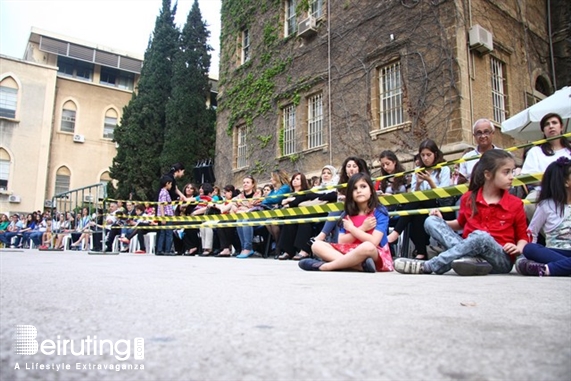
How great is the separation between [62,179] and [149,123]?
979 cm

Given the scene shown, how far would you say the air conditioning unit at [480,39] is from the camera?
10.1m

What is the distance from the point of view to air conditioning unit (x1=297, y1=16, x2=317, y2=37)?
45.6 feet

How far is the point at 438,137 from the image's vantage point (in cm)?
1023

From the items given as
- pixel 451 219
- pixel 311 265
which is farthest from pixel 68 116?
pixel 311 265

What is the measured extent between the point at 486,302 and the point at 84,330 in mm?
1537

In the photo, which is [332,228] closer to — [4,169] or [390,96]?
[390,96]

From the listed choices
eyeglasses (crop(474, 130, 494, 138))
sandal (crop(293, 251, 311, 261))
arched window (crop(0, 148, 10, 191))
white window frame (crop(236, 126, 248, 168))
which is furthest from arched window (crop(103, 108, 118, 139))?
eyeglasses (crop(474, 130, 494, 138))

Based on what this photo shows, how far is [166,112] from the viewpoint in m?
20.7

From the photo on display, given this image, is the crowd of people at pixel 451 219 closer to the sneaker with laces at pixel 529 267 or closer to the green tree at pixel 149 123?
the sneaker with laces at pixel 529 267

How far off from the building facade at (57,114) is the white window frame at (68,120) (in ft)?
0.20

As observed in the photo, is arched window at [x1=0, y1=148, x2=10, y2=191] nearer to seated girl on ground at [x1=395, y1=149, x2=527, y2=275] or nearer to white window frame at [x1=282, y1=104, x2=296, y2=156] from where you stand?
white window frame at [x1=282, y1=104, x2=296, y2=156]

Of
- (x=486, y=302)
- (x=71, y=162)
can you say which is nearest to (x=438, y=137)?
(x=486, y=302)

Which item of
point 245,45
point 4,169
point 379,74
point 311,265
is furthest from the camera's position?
point 4,169

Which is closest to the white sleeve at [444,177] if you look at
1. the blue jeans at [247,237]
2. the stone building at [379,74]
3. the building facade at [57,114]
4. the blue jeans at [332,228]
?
the blue jeans at [332,228]
